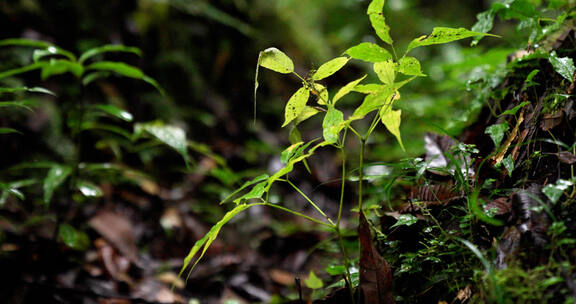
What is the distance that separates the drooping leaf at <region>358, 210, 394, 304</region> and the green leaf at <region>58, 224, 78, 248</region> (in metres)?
1.21

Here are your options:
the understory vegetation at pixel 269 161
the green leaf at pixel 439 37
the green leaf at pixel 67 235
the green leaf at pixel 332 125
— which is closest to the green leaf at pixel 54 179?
the understory vegetation at pixel 269 161

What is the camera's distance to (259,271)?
2090 mm

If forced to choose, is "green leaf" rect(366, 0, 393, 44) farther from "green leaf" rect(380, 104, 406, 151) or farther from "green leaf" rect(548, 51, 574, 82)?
"green leaf" rect(548, 51, 574, 82)

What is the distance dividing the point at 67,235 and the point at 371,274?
1.28 meters

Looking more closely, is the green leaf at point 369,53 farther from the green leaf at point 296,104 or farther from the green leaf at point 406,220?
the green leaf at point 406,220

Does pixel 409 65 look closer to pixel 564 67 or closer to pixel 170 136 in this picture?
pixel 564 67

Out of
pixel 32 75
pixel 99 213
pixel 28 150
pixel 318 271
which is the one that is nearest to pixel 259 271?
pixel 318 271

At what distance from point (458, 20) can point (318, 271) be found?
251 inches

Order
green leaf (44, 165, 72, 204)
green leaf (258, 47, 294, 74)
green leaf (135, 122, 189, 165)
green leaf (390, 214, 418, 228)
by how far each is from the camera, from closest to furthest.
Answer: green leaf (258, 47, 294, 74)
green leaf (390, 214, 418, 228)
green leaf (44, 165, 72, 204)
green leaf (135, 122, 189, 165)

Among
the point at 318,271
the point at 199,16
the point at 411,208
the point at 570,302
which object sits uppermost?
the point at 199,16

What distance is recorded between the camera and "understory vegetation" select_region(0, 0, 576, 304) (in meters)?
0.89

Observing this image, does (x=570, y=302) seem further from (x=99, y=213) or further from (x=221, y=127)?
(x=221, y=127)

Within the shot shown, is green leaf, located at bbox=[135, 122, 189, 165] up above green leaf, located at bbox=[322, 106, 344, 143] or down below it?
above

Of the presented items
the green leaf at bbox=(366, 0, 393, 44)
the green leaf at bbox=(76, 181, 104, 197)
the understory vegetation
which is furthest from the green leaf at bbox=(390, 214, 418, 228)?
the green leaf at bbox=(76, 181, 104, 197)
